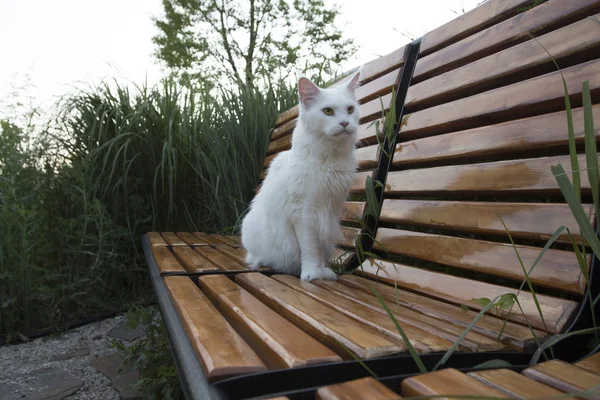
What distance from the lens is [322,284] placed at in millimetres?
1531

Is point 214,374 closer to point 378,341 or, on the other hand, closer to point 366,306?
point 378,341

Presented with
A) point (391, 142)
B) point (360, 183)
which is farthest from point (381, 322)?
point (360, 183)

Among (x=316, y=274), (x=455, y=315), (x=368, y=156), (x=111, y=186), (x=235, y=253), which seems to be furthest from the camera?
(x=111, y=186)

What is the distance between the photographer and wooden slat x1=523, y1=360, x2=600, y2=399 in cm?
66

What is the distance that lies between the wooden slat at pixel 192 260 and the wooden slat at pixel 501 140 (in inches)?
36.3

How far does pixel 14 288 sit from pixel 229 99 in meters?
2.03

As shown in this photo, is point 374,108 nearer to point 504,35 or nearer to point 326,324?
point 504,35

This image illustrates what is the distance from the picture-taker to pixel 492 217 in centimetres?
120

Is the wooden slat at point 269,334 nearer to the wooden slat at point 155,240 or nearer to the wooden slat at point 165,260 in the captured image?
the wooden slat at point 165,260

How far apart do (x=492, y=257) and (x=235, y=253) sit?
1.47 meters

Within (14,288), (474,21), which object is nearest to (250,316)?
(474,21)

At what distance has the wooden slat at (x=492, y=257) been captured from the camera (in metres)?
0.97

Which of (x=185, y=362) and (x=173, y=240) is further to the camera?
(x=173, y=240)

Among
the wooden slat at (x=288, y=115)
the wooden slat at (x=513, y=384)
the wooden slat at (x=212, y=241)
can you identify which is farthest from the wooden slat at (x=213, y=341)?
the wooden slat at (x=288, y=115)
